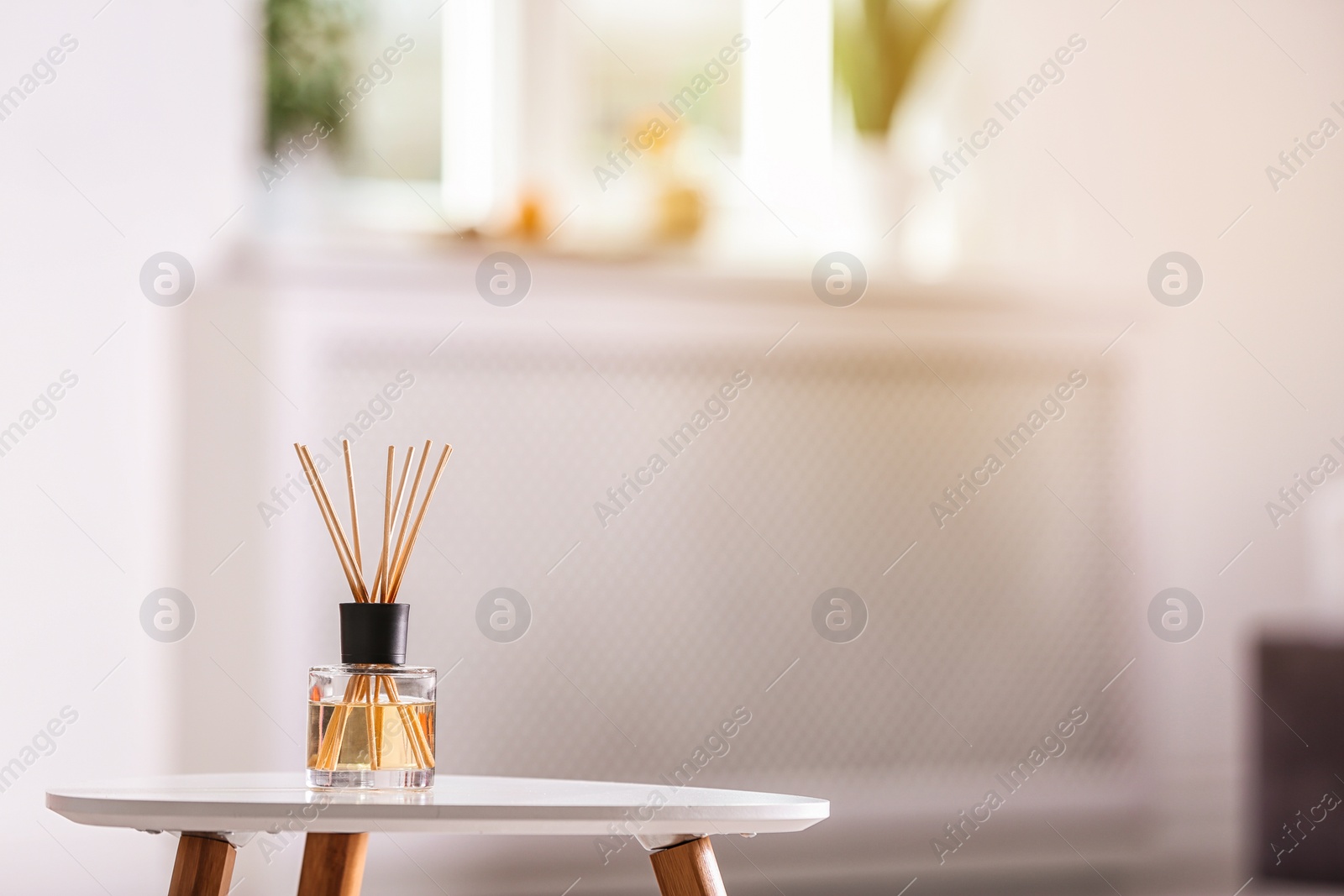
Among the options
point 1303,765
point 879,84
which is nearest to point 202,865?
point 1303,765

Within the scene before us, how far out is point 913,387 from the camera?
2.37 m

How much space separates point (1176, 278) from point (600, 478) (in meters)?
1.20

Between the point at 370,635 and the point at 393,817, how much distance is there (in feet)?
0.55

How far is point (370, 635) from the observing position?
96 centimetres

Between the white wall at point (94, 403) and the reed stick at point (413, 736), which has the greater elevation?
the white wall at point (94, 403)

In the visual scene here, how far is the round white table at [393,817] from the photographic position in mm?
823

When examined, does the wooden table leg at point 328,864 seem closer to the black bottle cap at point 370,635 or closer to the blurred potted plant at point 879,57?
the black bottle cap at point 370,635

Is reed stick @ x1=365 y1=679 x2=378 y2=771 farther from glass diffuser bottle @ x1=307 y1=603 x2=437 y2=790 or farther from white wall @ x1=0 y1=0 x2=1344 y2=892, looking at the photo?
white wall @ x1=0 y1=0 x2=1344 y2=892

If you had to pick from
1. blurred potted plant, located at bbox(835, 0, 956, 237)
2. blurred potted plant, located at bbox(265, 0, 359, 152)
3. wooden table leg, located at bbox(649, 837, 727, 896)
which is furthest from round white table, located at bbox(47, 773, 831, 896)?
blurred potted plant, located at bbox(835, 0, 956, 237)

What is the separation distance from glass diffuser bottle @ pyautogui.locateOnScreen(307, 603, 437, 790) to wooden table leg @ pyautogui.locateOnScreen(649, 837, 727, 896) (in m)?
0.17

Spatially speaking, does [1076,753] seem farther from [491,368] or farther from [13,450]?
[13,450]

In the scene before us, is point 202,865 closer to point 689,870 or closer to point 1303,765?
point 689,870

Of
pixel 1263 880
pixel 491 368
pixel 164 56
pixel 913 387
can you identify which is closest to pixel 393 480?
pixel 491 368

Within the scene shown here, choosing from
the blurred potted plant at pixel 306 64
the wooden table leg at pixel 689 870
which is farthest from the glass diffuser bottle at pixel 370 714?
the blurred potted plant at pixel 306 64
